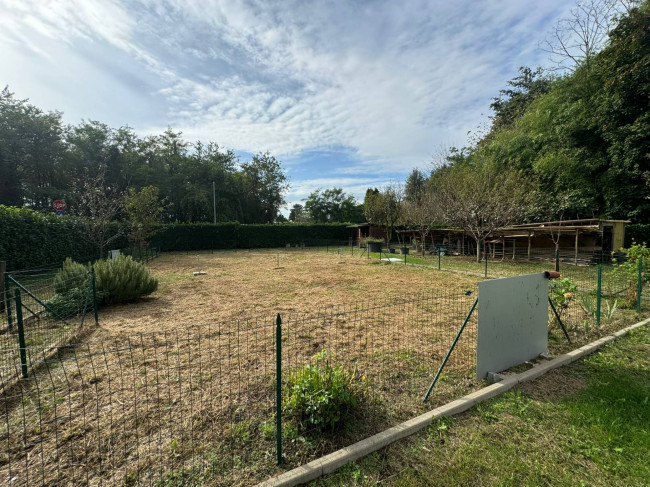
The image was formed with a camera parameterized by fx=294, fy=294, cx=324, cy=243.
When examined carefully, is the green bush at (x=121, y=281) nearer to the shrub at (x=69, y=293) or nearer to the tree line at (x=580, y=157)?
the shrub at (x=69, y=293)

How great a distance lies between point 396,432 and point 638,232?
2131 centimetres

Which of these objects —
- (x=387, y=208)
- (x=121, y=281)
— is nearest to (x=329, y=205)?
(x=387, y=208)

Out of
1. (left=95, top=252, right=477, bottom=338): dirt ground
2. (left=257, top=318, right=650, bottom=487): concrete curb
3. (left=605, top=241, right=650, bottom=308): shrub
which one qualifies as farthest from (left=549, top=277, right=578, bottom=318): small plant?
(left=95, top=252, right=477, bottom=338): dirt ground

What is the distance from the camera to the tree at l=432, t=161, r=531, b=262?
15391 mm

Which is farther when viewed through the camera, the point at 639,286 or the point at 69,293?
the point at 69,293

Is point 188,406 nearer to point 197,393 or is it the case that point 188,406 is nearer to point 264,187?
point 197,393

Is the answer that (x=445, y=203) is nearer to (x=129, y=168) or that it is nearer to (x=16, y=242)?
(x=16, y=242)

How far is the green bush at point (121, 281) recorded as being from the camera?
6.98 metres

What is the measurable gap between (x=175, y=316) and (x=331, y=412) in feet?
16.5

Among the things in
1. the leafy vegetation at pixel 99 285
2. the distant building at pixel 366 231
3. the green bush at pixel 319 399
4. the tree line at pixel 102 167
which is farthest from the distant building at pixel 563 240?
the tree line at pixel 102 167

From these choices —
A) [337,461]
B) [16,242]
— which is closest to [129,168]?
[16,242]

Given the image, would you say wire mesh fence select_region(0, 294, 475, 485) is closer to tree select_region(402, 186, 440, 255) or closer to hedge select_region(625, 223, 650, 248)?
tree select_region(402, 186, 440, 255)

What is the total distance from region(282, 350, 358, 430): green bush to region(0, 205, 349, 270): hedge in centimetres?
1328

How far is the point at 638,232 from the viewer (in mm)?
15930
